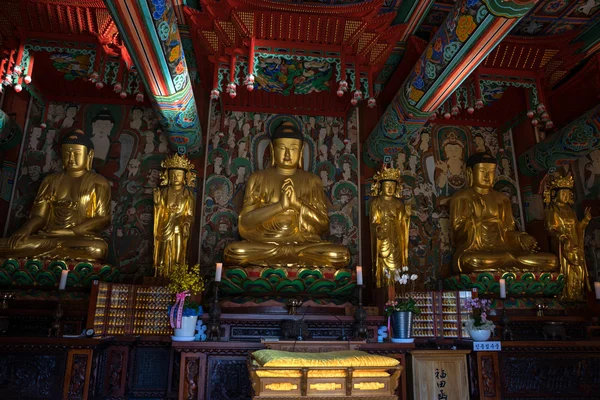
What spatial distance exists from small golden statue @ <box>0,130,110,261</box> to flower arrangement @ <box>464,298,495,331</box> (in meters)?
4.33

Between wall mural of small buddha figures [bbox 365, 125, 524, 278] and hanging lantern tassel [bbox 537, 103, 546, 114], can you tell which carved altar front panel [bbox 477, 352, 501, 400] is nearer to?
wall mural of small buddha figures [bbox 365, 125, 524, 278]

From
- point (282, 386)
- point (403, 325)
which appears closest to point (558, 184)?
point (403, 325)

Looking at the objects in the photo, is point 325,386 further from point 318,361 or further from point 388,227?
point 388,227

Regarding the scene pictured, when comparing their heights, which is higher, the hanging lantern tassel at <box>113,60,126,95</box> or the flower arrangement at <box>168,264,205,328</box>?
the hanging lantern tassel at <box>113,60,126,95</box>

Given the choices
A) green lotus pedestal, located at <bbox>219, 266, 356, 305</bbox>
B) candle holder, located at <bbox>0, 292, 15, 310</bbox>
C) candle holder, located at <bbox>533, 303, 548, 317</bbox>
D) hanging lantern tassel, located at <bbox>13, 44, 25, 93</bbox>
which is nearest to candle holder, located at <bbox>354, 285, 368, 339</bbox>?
green lotus pedestal, located at <bbox>219, 266, 356, 305</bbox>

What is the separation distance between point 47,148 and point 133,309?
3.26 metres

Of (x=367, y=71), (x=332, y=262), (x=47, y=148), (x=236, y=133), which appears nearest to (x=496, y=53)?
(x=367, y=71)

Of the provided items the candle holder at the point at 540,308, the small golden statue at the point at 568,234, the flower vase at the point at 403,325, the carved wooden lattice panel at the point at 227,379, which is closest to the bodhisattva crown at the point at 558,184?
the small golden statue at the point at 568,234

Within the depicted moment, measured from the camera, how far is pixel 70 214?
619 cm

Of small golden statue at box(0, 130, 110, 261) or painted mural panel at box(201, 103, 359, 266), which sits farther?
painted mural panel at box(201, 103, 359, 266)

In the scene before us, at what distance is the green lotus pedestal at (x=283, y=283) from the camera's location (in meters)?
5.50

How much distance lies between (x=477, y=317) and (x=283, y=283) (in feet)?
7.31

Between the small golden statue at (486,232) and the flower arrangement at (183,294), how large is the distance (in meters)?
3.65

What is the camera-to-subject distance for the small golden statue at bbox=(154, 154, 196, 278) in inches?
234
